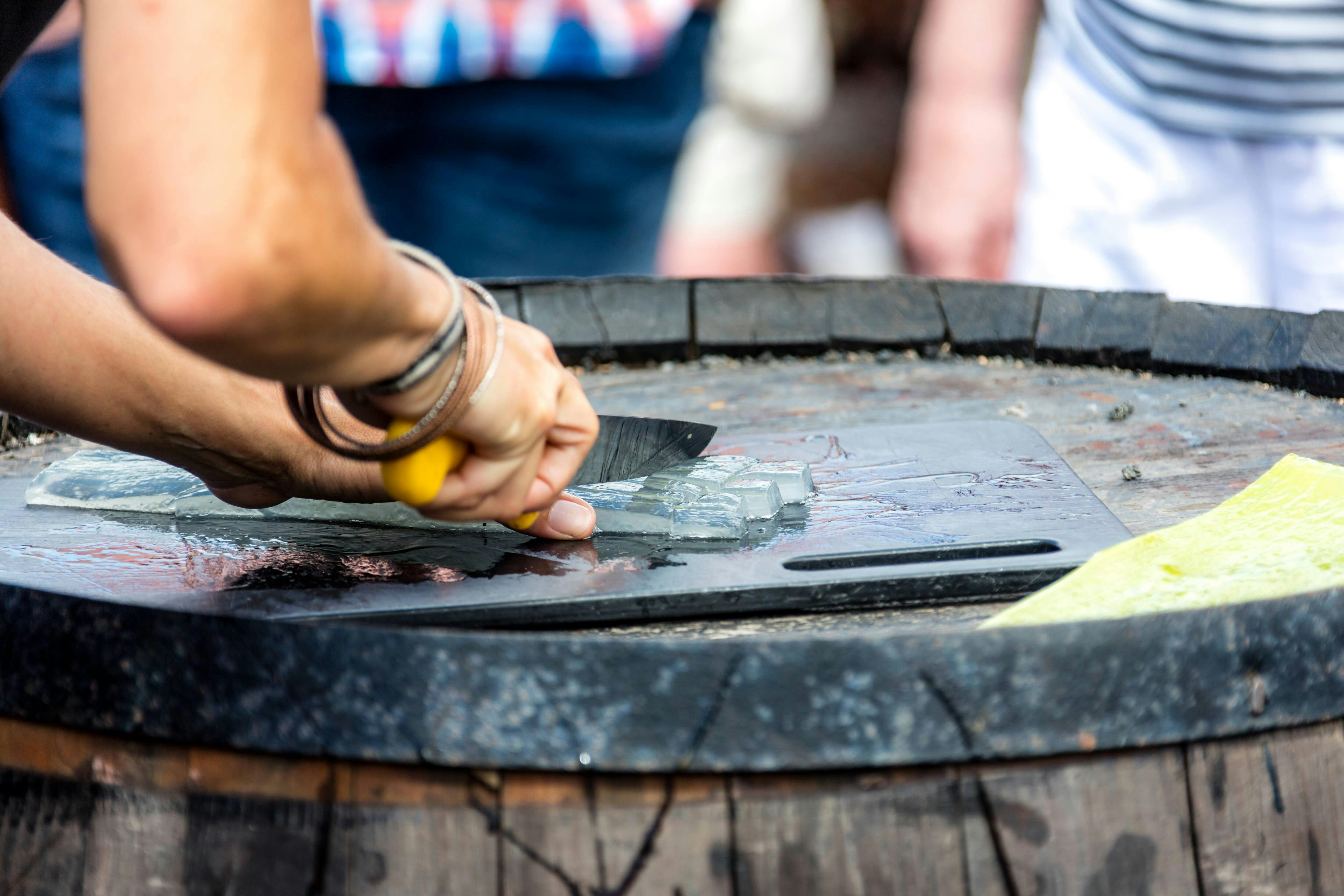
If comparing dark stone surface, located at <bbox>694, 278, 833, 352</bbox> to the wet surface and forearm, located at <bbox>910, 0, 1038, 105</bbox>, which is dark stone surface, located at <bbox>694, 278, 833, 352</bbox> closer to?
the wet surface

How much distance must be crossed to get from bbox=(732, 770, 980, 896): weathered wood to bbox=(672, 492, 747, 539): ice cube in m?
0.31

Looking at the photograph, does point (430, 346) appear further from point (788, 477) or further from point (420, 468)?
point (788, 477)

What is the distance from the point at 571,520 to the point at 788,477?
0.19m

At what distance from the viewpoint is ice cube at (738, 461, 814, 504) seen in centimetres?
95

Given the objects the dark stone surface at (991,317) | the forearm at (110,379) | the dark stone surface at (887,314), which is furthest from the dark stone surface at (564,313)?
the forearm at (110,379)

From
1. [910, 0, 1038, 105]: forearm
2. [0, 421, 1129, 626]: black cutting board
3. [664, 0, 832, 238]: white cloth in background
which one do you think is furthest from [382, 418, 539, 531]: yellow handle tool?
[664, 0, 832, 238]: white cloth in background

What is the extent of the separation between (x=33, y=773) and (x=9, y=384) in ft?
0.98

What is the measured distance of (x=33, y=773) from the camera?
66 centimetres

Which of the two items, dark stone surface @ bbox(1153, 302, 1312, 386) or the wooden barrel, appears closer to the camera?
the wooden barrel

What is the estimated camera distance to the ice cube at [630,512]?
901 mm

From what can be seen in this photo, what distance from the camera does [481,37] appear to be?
84.2 inches

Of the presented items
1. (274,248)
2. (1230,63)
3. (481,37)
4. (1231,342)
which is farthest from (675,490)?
(481,37)

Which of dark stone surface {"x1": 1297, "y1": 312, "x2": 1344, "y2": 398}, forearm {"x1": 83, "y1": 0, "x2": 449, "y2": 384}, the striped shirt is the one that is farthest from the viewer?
the striped shirt

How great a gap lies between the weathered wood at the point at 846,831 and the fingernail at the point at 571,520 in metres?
0.32
